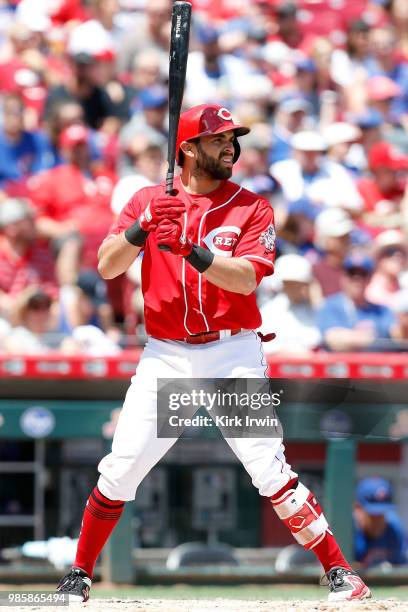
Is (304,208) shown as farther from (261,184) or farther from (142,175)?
(142,175)

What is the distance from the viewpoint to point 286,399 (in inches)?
269

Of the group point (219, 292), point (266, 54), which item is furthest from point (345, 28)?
point (219, 292)

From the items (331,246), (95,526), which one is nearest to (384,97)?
(331,246)

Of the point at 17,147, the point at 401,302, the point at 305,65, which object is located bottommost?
the point at 401,302

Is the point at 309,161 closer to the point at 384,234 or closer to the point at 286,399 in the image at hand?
the point at 384,234

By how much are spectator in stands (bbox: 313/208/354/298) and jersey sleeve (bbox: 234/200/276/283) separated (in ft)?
10.7

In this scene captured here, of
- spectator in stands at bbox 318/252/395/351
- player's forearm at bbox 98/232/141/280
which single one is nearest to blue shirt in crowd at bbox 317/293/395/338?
spectator in stands at bbox 318/252/395/351

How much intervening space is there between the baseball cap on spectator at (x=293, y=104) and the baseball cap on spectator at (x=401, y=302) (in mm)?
2157

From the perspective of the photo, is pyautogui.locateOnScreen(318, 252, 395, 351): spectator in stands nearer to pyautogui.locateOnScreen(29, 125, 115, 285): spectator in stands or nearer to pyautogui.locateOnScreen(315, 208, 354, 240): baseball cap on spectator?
pyautogui.locateOnScreen(315, 208, 354, 240): baseball cap on spectator

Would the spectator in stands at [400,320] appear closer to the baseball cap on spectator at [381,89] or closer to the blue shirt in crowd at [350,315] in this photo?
the blue shirt in crowd at [350,315]

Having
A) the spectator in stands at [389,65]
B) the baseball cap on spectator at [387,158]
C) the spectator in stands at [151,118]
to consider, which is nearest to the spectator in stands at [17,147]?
the spectator in stands at [151,118]

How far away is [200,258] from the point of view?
14.1 feet

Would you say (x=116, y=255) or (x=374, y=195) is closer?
(x=116, y=255)

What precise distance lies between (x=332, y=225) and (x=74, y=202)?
1677 millimetres
